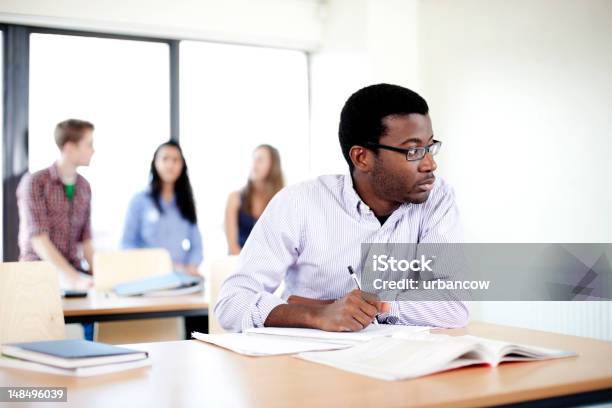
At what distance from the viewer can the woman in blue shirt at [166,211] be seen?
4.97 m

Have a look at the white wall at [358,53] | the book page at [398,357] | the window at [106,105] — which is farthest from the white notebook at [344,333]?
the window at [106,105]

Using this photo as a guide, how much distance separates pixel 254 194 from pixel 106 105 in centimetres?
137

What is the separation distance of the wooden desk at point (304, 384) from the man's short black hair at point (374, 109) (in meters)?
0.89

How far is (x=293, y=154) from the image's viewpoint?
20.9 feet

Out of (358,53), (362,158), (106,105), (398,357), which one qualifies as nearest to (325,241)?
(362,158)

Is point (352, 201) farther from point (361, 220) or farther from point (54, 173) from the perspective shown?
point (54, 173)

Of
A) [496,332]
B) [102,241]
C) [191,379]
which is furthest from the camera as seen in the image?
[102,241]

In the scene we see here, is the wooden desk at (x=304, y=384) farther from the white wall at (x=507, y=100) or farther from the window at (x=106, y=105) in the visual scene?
the window at (x=106, y=105)

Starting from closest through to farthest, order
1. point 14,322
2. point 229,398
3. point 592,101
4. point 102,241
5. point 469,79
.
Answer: point 229,398, point 14,322, point 592,101, point 469,79, point 102,241

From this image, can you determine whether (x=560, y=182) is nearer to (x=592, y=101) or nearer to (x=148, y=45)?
(x=592, y=101)

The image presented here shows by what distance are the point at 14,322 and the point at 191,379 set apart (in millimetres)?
997

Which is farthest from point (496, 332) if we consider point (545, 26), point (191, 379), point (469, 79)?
point (469, 79)

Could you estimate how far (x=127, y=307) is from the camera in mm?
2850

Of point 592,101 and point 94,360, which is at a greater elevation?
point 592,101
